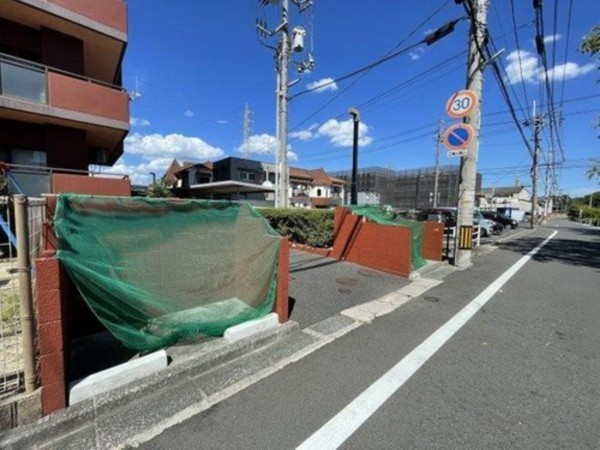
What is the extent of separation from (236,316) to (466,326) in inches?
129

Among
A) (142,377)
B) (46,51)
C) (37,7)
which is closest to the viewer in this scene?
(142,377)

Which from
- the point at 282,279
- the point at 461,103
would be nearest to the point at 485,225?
the point at 461,103

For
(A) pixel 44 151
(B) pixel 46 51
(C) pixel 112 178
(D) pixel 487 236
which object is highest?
(B) pixel 46 51

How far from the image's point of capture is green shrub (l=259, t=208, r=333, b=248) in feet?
30.3

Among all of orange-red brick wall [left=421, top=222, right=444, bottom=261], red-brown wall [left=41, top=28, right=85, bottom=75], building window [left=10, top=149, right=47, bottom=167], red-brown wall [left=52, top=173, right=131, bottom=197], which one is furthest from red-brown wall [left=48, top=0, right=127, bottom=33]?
orange-red brick wall [left=421, top=222, right=444, bottom=261]

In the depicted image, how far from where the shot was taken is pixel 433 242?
8.92m

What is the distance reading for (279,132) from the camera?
43.5 feet

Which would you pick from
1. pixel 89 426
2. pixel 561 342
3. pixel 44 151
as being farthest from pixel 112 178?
pixel 561 342

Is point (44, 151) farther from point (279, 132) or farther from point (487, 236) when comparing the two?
point (487, 236)

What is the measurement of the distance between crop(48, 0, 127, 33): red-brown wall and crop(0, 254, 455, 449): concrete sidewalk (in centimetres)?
965

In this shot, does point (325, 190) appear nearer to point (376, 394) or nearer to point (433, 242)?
point (433, 242)

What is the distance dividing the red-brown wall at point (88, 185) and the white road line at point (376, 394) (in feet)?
27.4

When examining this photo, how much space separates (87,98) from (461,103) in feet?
33.2

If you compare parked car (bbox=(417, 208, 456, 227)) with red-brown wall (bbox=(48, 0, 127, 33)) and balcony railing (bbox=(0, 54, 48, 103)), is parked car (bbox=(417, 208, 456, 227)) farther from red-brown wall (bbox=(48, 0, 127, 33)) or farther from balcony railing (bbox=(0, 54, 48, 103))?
balcony railing (bbox=(0, 54, 48, 103))
